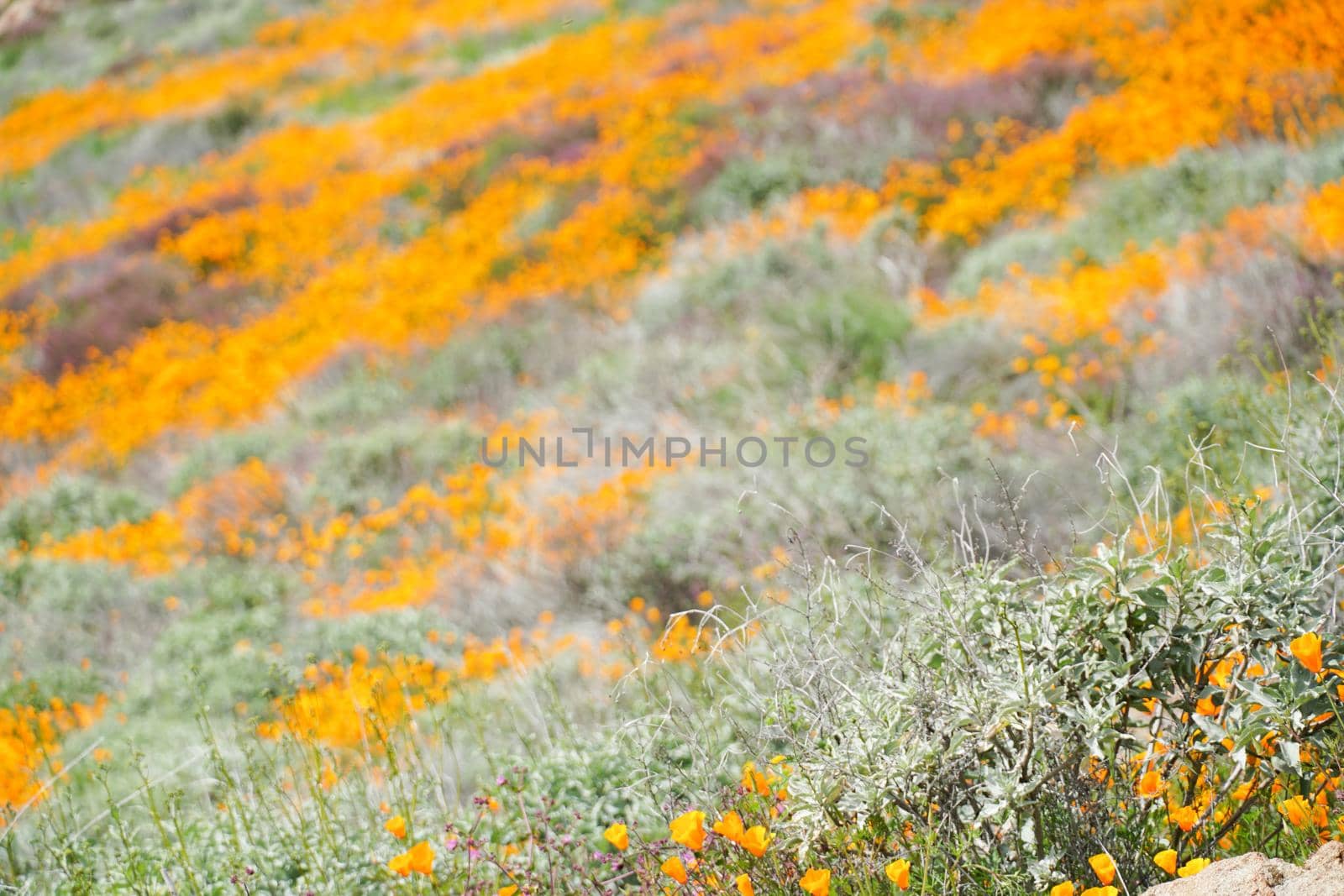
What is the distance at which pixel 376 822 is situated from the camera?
2.64 m

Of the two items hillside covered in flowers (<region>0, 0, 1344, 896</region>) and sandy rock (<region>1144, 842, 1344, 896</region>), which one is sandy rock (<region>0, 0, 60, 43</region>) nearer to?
hillside covered in flowers (<region>0, 0, 1344, 896</region>)

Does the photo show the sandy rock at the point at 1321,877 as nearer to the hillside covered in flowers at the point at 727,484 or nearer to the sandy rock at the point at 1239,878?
the sandy rock at the point at 1239,878

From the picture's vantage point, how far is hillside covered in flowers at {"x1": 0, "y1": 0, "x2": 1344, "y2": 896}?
1827 millimetres

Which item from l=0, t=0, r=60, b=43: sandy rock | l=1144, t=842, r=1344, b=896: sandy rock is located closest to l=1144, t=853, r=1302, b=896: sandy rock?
l=1144, t=842, r=1344, b=896: sandy rock

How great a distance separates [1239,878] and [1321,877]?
11 centimetres

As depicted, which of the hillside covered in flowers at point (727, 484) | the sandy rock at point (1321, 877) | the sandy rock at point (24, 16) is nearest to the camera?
the sandy rock at point (1321, 877)

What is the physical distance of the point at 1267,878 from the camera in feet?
4.88

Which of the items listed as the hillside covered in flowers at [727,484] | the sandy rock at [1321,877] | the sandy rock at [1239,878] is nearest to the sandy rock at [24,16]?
the hillside covered in flowers at [727,484]

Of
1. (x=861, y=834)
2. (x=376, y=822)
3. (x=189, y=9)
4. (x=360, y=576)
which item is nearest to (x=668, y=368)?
(x=360, y=576)

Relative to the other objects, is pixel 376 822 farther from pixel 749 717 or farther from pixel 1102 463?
pixel 1102 463

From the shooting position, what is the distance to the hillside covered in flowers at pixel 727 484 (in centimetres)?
183

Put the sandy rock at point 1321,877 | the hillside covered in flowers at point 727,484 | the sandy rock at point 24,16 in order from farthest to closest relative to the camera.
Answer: the sandy rock at point 24,16
the hillside covered in flowers at point 727,484
the sandy rock at point 1321,877

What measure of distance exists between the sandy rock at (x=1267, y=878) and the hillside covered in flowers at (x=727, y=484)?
57 mm

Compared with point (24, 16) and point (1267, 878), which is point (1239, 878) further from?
point (24, 16)
